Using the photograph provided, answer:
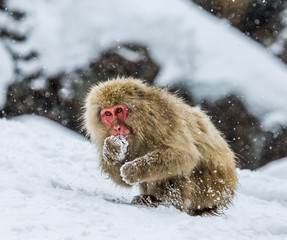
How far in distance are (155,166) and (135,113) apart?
0.51m

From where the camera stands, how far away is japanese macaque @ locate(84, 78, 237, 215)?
3297 mm

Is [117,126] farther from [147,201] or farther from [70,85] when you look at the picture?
[70,85]

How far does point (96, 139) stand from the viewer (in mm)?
3756

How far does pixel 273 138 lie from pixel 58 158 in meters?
4.29

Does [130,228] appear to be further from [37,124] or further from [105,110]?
[37,124]

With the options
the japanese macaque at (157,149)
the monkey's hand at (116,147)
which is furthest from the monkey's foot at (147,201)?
the monkey's hand at (116,147)

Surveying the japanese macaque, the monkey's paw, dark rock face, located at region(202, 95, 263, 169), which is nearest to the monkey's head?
the japanese macaque

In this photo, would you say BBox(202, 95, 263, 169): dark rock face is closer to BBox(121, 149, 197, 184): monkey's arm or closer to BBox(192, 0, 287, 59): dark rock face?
BBox(192, 0, 287, 59): dark rock face

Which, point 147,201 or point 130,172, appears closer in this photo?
point 130,172

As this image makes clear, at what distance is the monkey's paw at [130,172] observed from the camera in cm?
324

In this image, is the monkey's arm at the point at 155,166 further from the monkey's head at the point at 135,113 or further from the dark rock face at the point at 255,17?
the dark rock face at the point at 255,17

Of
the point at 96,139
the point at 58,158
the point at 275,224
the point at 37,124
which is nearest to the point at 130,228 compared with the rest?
the point at 275,224

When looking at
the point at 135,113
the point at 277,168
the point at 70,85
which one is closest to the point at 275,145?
the point at 277,168

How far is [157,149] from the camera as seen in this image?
3338 mm
